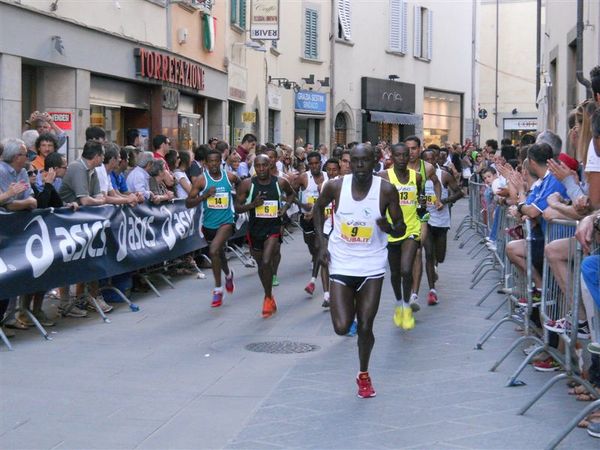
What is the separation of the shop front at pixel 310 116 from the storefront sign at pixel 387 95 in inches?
150

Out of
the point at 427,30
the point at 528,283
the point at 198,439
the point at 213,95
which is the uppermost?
the point at 427,30

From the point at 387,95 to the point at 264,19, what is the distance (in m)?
15.6

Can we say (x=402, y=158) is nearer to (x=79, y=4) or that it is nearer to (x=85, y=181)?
(x=85, y=181)

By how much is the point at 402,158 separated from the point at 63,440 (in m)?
5.57

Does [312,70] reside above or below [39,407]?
above

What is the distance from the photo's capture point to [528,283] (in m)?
7.98

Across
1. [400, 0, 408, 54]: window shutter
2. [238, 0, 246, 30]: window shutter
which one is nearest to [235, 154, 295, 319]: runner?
[238, 0, 246, 30]: window shutter

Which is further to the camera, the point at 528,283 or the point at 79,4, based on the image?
the point at 79,4

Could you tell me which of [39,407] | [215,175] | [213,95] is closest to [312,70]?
[213,95]

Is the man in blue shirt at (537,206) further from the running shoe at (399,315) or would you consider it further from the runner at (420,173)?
the runner at (420,173)

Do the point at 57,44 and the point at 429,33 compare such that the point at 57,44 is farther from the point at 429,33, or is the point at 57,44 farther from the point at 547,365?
the point at 429,33

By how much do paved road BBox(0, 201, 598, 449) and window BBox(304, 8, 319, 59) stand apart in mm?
23510

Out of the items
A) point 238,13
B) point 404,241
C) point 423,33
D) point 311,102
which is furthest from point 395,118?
point 404,241

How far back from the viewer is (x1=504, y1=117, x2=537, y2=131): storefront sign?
59219 millimetres
